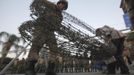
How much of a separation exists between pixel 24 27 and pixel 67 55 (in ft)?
2.54

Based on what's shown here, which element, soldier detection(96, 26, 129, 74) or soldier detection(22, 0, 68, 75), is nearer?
soldier detection(22, 0, 68, 75)

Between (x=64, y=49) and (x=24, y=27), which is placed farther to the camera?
(x=24, y=27)

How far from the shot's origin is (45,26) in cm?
276

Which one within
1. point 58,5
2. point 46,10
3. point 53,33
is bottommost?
point 53,33

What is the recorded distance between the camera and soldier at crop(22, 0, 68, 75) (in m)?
2.65

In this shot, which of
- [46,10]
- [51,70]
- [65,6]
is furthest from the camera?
[51,70]

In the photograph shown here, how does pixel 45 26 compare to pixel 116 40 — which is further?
pixel 116 40

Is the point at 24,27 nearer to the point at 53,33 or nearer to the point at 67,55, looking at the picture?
the point at 53,33

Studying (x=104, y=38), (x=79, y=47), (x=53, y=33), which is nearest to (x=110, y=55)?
(x=104, y=38)

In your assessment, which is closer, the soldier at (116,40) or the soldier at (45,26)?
the soldier at (45,26)

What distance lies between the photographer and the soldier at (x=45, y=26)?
2652 millimetres

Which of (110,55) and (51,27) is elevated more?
(51,27)

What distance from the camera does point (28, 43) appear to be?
A: 312 centimetres

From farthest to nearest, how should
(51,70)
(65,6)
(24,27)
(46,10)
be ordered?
(51,70) → (65,6) → (24,27) → (46,10)
